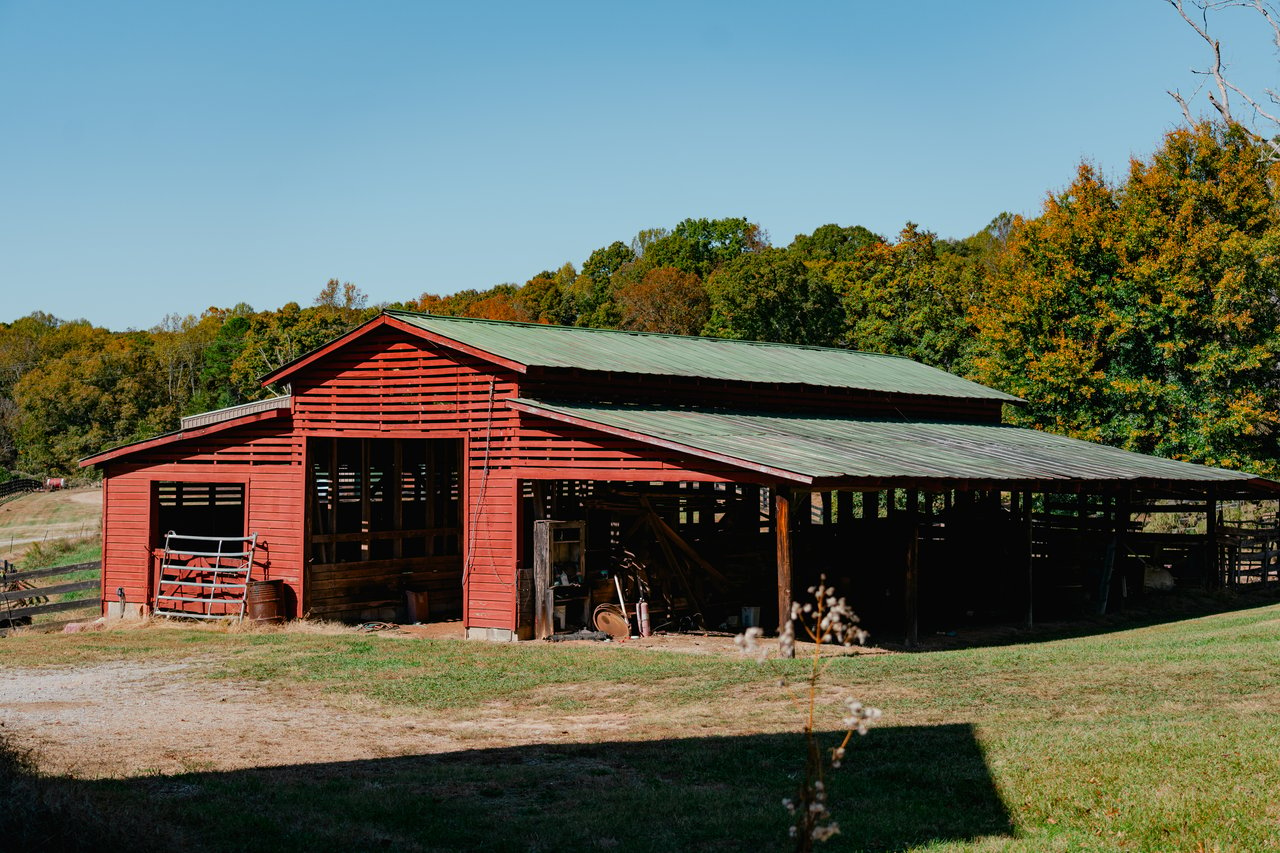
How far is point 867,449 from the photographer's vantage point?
22172mm

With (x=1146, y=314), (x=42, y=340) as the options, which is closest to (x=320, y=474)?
(x=1146, y=314)

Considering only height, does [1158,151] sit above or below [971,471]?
above

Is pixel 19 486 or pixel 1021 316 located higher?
pixel 1021 316

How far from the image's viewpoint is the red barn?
815 inches

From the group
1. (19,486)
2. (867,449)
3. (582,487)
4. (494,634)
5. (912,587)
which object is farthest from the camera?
(19,486)

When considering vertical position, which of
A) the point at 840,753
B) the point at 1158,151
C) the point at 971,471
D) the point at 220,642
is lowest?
the point at 220,642

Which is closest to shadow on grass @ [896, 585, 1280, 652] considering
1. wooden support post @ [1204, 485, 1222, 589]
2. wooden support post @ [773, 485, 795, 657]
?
wooden support post @ [1204, 485, 1222, 589]

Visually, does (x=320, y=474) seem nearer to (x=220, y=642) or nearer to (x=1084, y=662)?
(x=220, y=642)

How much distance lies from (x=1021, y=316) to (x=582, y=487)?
2035 centimetres

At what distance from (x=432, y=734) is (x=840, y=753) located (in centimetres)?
823

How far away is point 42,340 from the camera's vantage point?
111125mm

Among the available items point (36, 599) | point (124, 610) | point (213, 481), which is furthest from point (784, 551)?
point (36, 599)

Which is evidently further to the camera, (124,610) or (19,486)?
(19,486)

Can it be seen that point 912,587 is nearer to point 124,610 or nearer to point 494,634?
point 494,634
